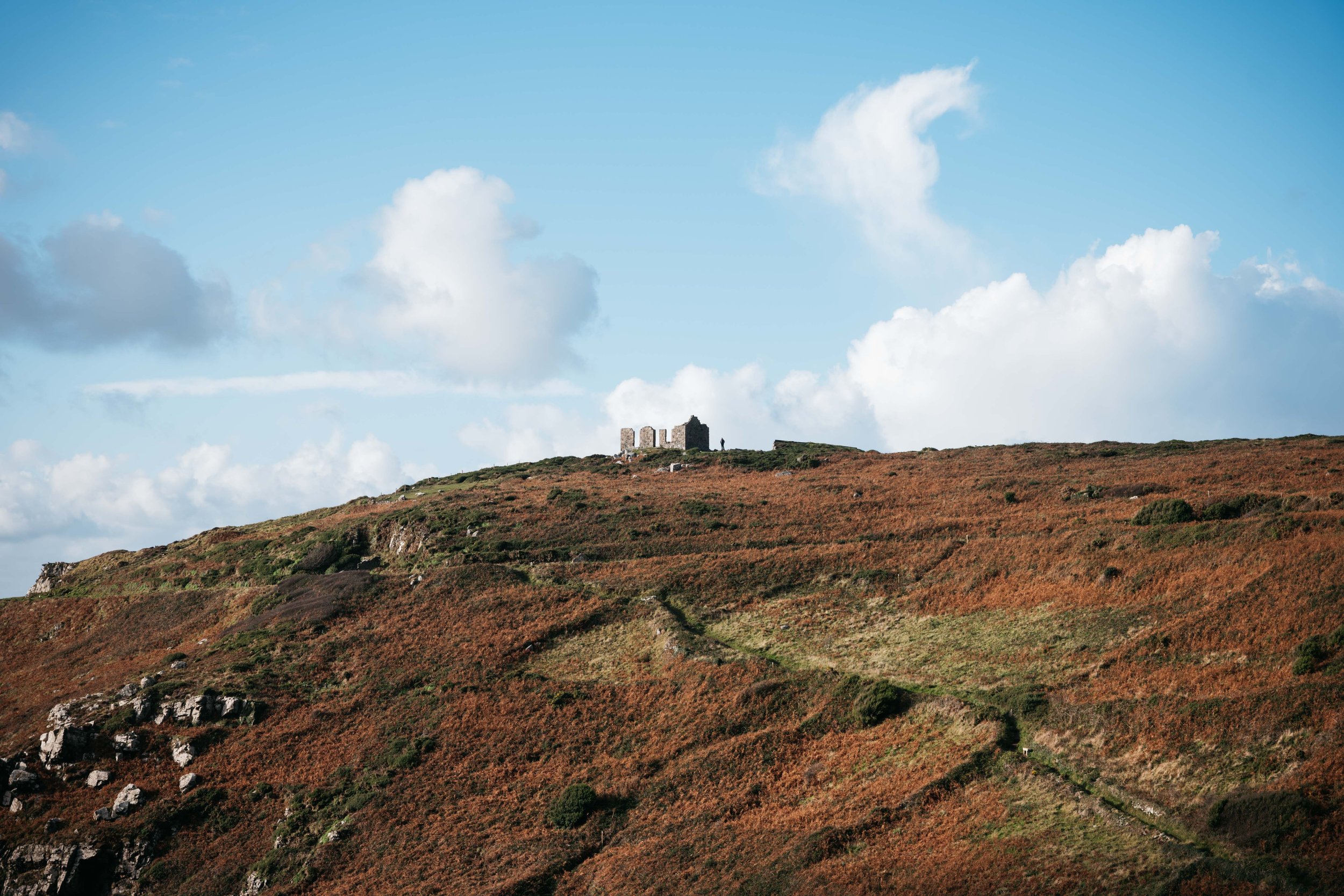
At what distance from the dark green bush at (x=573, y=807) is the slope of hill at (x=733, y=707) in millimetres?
142

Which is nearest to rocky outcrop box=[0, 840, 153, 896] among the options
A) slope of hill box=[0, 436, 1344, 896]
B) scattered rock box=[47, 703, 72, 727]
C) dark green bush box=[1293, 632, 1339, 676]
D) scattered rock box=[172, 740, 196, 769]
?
slope of hill box=[0, 436, 1344, 896]

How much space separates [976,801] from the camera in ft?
98.6

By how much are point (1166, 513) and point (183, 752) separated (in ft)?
189

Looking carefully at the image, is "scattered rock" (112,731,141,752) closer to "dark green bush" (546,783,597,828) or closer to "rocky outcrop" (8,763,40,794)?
"rocky outcrop" (8,763,40,794)

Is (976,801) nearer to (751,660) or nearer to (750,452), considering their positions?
(751,660)

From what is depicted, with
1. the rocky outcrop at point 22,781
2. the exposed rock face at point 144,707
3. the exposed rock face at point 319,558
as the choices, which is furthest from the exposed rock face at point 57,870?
the exposed rock face at point 319,558

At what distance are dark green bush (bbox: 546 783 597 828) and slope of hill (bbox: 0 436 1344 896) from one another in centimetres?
14

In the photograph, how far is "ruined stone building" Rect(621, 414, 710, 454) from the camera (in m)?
114

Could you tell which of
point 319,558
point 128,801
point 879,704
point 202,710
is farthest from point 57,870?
point 879,704

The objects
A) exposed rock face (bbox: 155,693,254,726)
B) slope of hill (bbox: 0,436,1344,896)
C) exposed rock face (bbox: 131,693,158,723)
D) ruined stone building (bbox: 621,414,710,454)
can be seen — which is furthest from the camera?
ruined stone building (bbox: 621,414,710,454)

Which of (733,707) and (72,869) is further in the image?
(733,707)

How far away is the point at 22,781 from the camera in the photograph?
41375mm

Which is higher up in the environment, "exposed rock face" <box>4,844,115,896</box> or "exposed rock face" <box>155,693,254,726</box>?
"exposed rock face" <box>155,693,254,726</box>

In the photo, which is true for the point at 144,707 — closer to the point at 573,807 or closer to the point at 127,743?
the point at 127,743
